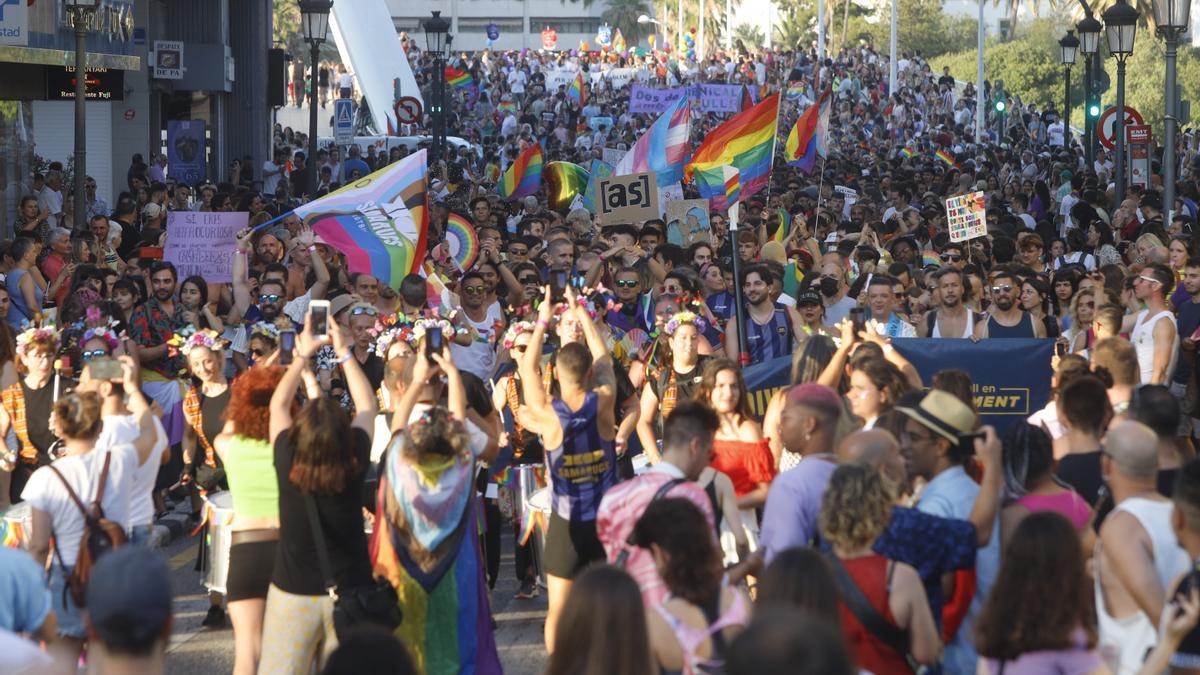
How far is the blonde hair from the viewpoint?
5.65 m

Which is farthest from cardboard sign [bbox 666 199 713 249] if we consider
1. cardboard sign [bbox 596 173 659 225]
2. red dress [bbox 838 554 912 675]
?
red dress [bbox 838 554 912 675]

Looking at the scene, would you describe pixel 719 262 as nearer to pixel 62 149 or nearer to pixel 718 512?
pixel 718 512

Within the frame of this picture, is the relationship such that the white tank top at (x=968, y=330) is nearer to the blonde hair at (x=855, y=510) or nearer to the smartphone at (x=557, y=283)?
the smartphone at (x=557, y=283)

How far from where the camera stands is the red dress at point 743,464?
8195 millimetres

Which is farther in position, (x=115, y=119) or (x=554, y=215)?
(x=115, y=119)

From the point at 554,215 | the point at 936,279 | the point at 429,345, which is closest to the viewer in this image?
the point at 429,345

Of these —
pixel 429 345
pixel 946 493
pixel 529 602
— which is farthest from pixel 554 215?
pixel 946 493

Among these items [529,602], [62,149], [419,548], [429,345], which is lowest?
[529,602]

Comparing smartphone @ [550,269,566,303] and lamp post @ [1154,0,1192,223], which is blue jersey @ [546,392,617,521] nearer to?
smartphone @ [550,269,566,303]

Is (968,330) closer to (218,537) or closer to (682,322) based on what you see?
(682,322)

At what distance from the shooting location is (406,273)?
1324 centimetres

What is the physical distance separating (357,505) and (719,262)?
829cm

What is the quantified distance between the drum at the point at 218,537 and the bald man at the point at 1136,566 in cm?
444

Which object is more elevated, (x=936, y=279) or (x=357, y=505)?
(x=936, y=279)
